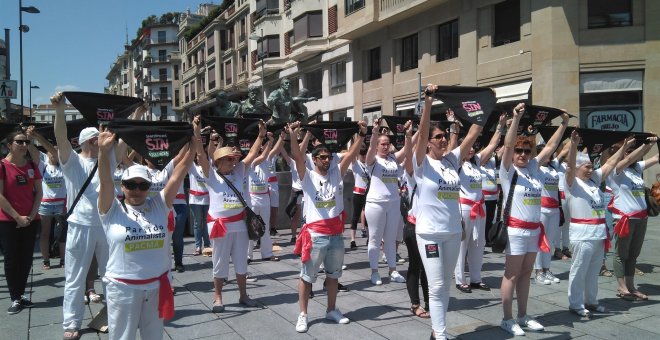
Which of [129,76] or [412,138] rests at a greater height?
[129,76]

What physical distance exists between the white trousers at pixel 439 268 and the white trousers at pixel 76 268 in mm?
3501

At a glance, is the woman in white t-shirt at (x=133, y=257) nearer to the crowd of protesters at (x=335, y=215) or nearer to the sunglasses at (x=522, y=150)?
the crowd of protesters at (x=335, y=215)

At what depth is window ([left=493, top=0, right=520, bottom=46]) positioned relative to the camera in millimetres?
19953

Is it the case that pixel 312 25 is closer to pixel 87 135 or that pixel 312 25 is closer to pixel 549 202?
pixel 549 202

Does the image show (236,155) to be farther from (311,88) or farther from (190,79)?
(190,79)

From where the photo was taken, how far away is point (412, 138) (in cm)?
607

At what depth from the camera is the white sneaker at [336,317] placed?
571 centimetres

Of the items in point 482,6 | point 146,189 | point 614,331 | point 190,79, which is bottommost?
point 614,331

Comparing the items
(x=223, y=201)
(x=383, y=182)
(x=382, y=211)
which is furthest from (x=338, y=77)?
(x=223, y=201)

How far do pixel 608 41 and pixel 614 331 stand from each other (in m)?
15.6

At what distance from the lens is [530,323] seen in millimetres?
5453

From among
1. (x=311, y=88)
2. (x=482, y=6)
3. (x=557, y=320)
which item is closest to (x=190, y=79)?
(x=311, y=88)

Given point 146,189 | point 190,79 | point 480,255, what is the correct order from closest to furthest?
1. point 146,189
2. point 480,255
3. point 190,79

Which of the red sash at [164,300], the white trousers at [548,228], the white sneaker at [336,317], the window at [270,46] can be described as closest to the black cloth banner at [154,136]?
the red sash at [164,300]
